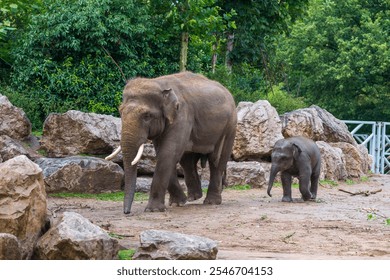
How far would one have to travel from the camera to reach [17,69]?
20.3m

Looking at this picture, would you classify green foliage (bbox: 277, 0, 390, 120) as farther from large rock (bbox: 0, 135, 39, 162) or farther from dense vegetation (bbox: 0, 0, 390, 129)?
large rock (bbox: 0, 135, 39, 162)

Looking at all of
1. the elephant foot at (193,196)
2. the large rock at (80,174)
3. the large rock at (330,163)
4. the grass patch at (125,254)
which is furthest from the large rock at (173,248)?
the large rock at (330,163)

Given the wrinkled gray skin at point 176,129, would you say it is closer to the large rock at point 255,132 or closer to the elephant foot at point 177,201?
the elephant foot at point 177,201

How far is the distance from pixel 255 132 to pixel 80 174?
525cm

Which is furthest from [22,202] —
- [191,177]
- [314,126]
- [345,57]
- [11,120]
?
[345,57]

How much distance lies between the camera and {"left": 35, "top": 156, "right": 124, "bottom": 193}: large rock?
15.9 metres

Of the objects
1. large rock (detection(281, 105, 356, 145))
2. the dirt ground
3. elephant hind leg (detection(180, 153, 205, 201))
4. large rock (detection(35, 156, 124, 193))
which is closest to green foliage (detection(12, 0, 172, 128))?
large rock (detection(35, 156, 124, 193))

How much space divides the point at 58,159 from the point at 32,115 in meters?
3.46

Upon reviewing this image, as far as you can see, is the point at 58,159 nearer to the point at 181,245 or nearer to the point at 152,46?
the point at 152,46

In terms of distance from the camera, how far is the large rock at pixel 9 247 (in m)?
7.29

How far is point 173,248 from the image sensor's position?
25.1ft

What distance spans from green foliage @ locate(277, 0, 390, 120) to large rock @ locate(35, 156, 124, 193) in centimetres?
2297

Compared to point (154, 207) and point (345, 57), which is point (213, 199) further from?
point (345, 57)

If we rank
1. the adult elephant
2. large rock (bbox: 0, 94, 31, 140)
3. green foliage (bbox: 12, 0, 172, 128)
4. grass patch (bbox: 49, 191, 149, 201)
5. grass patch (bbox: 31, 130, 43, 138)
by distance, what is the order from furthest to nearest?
green foliage (bbox: 12, 0, 172, 128) < grass patch (bbox: 31, 130, 43, 138) < large rock (bbox: 0, 94, 31, 140) < grass patch (bbox: 49, 191, 149, 201) < the adult elephant
